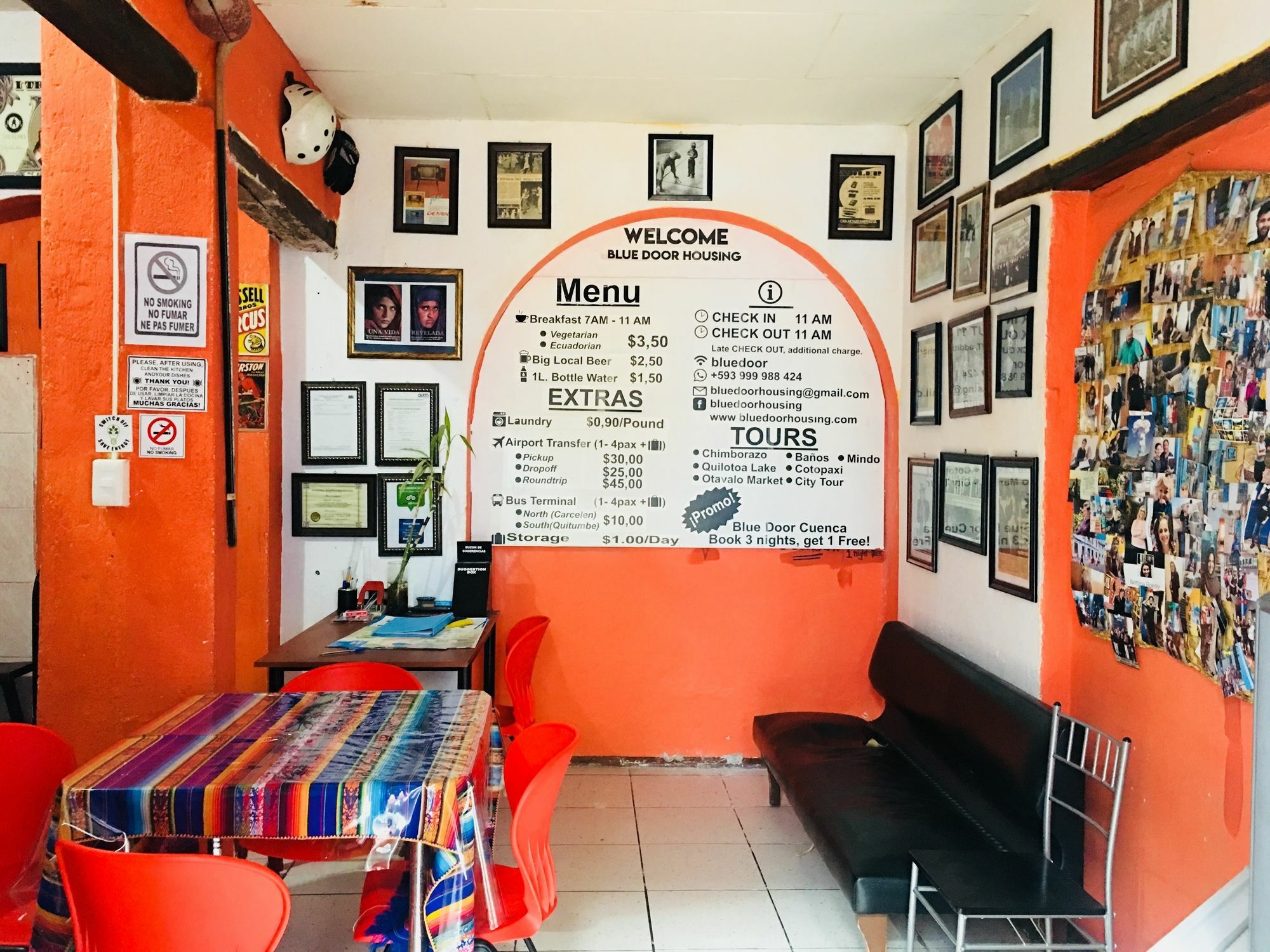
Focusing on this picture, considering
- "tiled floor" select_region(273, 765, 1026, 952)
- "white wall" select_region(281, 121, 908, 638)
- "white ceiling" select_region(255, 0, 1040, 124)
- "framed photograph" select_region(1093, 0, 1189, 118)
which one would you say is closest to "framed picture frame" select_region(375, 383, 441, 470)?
"white wall" select_region(281, 121, 908, 638)

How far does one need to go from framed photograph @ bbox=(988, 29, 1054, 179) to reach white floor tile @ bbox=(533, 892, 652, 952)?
2912 mm

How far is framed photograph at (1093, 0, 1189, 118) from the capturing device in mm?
2340

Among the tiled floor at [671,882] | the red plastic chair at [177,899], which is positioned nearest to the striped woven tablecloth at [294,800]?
the red plastic chair at [177,899]

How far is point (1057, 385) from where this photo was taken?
2.90 m

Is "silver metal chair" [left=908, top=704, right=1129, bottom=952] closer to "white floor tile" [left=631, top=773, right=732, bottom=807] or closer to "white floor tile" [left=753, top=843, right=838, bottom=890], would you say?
"white floor tile" [left=753, top=843, right=838, bottom=890]

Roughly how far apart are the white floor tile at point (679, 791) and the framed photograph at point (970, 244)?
2.39 meters

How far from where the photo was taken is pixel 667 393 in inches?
166

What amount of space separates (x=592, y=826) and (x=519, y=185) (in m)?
2.89

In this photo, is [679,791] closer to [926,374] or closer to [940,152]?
[926,374]

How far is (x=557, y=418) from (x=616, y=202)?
1065mm

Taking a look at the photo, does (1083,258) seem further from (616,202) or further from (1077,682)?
(616,202)

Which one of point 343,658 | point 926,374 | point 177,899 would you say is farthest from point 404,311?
point 177,899

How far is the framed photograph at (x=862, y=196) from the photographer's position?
4215 mm

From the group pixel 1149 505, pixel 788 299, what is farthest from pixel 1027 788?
pixel 788 299
